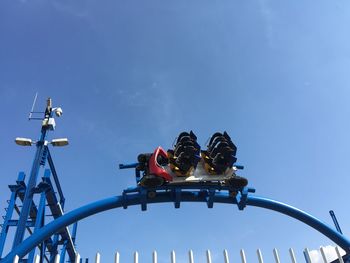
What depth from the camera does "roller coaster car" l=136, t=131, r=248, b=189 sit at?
6.62 m

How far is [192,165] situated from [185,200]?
70cm

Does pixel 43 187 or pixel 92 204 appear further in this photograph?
pixel 43 187

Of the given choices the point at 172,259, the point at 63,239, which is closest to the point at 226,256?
the point at 172,259

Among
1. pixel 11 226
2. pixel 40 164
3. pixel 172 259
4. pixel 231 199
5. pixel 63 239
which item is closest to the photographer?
pixel 172 259

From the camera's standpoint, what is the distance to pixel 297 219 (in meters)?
7.44

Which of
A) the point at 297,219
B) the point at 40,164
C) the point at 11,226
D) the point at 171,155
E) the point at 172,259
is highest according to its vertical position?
the point at 40,164

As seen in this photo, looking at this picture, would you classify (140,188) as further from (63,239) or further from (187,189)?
(63,239)

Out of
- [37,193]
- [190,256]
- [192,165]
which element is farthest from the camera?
[37,193]

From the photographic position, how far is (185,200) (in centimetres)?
691

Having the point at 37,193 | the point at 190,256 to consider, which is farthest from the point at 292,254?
the point at 37,193

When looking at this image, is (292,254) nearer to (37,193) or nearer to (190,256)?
(190,256)

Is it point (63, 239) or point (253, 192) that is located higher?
point (63, 239)

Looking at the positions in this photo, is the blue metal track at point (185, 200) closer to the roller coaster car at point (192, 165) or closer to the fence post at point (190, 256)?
the roller coaster car at point (192, 165)

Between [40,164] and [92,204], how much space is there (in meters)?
6.11
